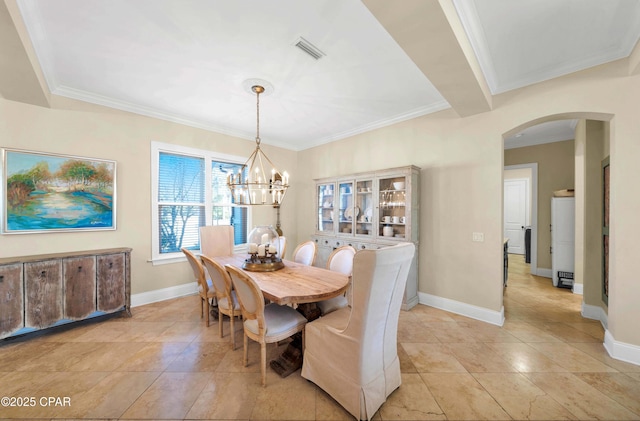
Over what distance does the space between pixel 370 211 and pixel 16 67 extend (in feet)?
13.5

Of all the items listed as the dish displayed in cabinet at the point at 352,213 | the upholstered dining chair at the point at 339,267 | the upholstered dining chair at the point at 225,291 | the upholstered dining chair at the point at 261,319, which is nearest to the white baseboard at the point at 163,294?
the upholstered dining chair at the point at 225,291

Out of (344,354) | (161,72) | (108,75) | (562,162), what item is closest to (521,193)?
(562,162)

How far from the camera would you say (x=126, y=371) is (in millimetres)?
2094

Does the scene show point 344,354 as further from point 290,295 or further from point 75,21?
point 75,21

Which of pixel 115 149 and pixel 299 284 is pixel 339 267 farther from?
pixel 115 149

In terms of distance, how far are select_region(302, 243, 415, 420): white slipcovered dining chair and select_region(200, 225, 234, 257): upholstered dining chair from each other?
2.34 m

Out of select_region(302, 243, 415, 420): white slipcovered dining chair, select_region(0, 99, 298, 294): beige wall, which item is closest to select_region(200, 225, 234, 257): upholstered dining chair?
select_region(0, 99, 298, 294): beige wall

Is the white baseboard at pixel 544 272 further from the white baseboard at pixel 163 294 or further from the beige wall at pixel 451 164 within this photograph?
the white baseboard at pixel 163 294

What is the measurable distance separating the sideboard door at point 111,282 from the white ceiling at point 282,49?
6.67 ft

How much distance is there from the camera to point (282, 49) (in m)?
2.25

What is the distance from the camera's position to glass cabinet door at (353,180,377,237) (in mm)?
3918

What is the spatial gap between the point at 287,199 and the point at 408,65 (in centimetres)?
349

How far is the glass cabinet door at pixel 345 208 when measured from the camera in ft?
13.6

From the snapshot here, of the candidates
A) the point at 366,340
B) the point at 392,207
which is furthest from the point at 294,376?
the point at 392,207
